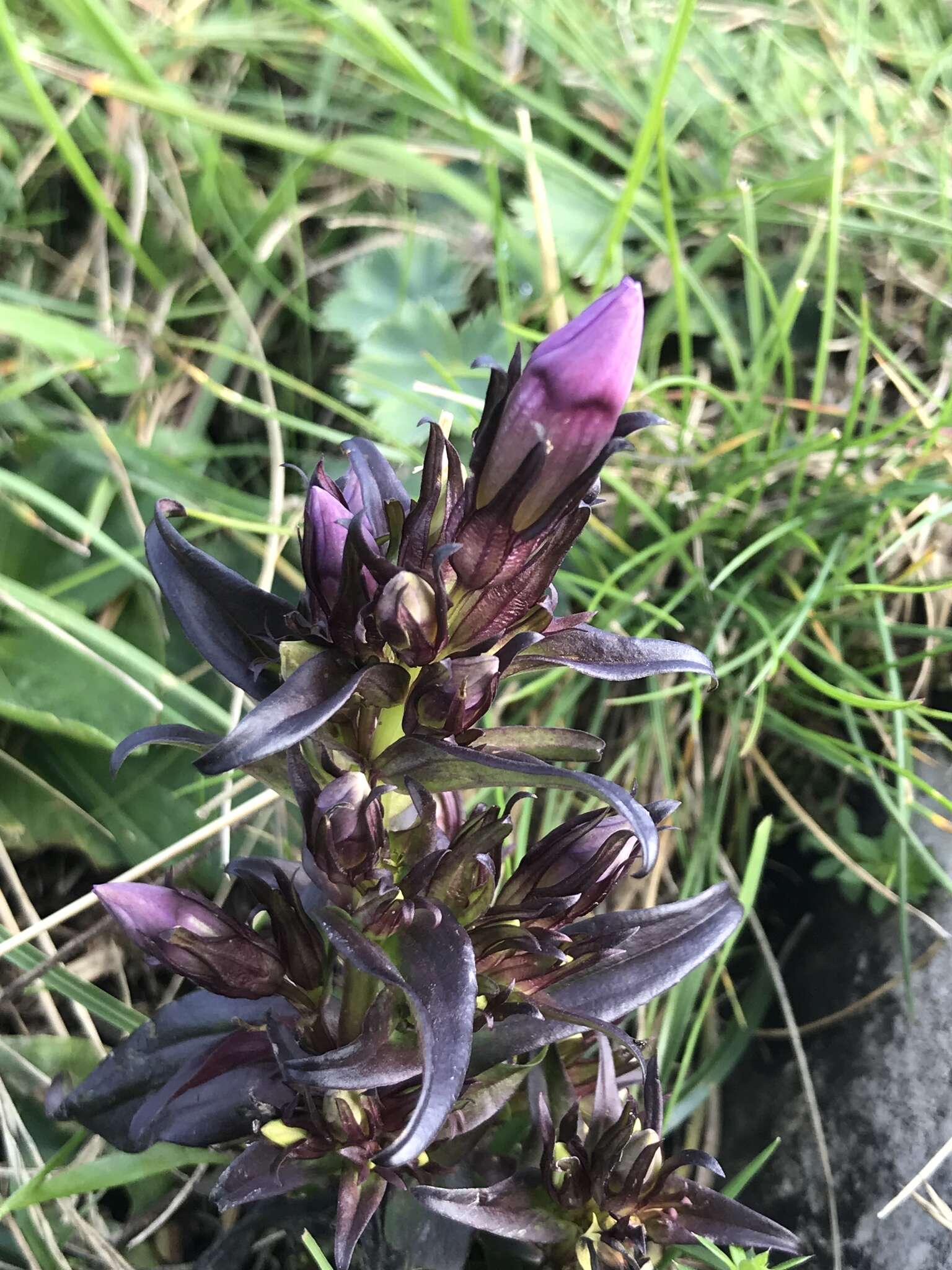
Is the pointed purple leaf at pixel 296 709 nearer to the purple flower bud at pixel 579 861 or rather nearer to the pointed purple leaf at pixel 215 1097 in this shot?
the purple flower bud at pixel 579 861

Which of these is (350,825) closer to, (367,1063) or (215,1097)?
(367,1063)

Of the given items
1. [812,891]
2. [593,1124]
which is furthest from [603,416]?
[812,891]

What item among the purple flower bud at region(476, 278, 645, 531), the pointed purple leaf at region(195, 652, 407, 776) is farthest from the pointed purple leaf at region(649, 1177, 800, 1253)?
the purple flower bud at region(476, 278, 645, 531)

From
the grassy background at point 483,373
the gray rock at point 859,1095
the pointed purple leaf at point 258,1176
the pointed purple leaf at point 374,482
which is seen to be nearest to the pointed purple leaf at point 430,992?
the pointed purple leaf at point 258,1176

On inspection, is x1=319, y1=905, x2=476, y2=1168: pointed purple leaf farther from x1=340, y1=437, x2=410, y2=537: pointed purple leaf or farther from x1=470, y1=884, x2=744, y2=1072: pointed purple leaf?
x1=340, y1=437, x2=410, y2=537: pointed purple leaf

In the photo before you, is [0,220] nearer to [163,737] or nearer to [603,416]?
[163,737]
